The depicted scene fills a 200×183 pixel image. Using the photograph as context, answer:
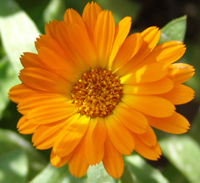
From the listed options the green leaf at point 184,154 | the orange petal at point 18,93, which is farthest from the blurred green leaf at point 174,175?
the orange petal at point 18,93

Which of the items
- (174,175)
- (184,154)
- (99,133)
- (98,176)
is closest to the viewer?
(99,133)

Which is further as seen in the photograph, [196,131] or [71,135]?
[196,131]

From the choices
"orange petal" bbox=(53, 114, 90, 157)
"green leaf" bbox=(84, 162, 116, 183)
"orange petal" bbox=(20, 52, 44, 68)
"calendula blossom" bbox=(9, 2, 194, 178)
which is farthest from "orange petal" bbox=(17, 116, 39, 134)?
"green leaf" bbox=(84, 162, 116, 183)

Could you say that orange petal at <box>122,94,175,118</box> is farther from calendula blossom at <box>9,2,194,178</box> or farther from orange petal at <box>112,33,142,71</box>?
orange petal at <box>112,33,142,71</box>

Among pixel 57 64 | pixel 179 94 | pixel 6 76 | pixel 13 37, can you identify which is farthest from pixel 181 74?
pixel 6 76

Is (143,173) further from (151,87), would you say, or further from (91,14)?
(91,14)

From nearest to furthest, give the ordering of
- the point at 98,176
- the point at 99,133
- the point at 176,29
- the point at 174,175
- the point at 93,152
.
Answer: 1. the point at 93,152
2. the point at 99,133
3. the point at 98,176
4. the point at 176,29
5. the point at 174,175
